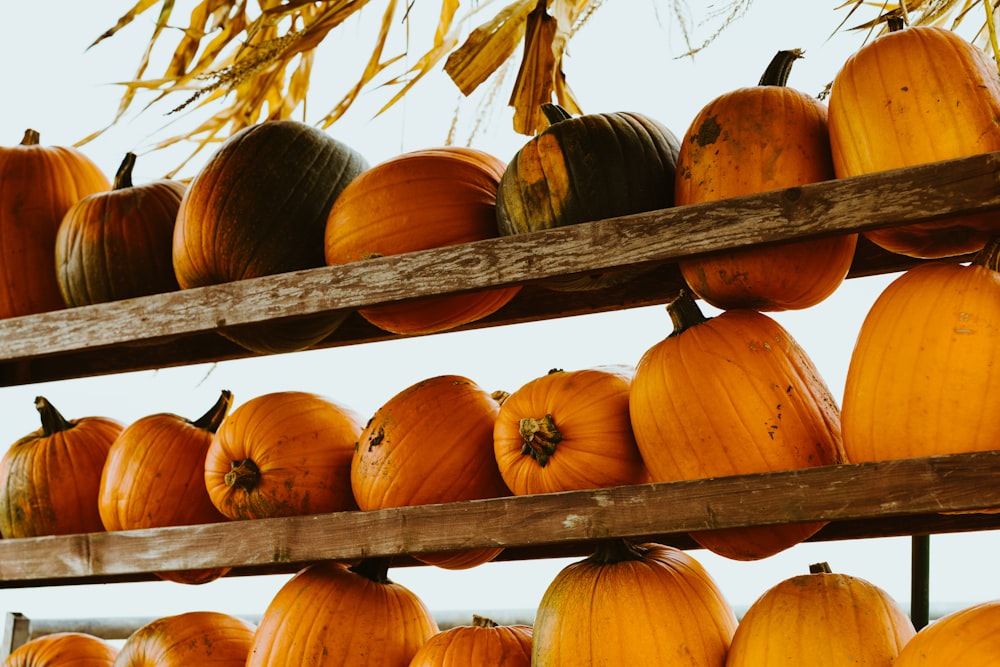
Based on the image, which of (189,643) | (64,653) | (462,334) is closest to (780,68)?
(462,334)

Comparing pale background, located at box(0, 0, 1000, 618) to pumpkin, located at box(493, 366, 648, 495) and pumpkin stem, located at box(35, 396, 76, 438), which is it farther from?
pumpkin, located at box(493, 366, 648, 495)

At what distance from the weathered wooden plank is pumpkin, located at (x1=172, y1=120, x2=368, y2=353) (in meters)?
0.32

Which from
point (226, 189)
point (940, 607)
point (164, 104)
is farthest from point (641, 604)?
point (164, 104)

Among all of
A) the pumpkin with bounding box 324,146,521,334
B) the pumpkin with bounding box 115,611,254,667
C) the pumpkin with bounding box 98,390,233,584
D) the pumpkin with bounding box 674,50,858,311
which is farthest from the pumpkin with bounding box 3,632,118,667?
the pumpkin with bounding box 674,50,858,311

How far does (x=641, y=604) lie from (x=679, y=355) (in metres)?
0.32

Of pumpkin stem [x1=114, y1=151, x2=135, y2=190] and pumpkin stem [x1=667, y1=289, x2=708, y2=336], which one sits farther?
pumpkin stem [x1=114, y1=151, x2=135, y2=190]

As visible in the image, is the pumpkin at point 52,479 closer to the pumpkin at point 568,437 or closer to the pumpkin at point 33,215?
the pumpkin at point 33,215

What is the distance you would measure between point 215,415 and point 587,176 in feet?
2.71

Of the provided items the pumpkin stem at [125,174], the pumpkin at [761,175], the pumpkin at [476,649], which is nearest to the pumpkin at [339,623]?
the pumpkin at [476,649]

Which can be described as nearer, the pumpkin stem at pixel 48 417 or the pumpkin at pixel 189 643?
the pumpkin at pixel 189 643

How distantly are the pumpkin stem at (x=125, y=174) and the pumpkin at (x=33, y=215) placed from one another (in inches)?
4.9

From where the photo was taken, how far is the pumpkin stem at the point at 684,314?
134cm

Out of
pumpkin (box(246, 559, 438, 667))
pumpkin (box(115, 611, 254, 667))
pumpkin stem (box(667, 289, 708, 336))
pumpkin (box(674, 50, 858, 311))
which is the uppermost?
pumpkin (box(674, 50, 858, 311))

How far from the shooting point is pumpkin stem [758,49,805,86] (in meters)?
1.42
